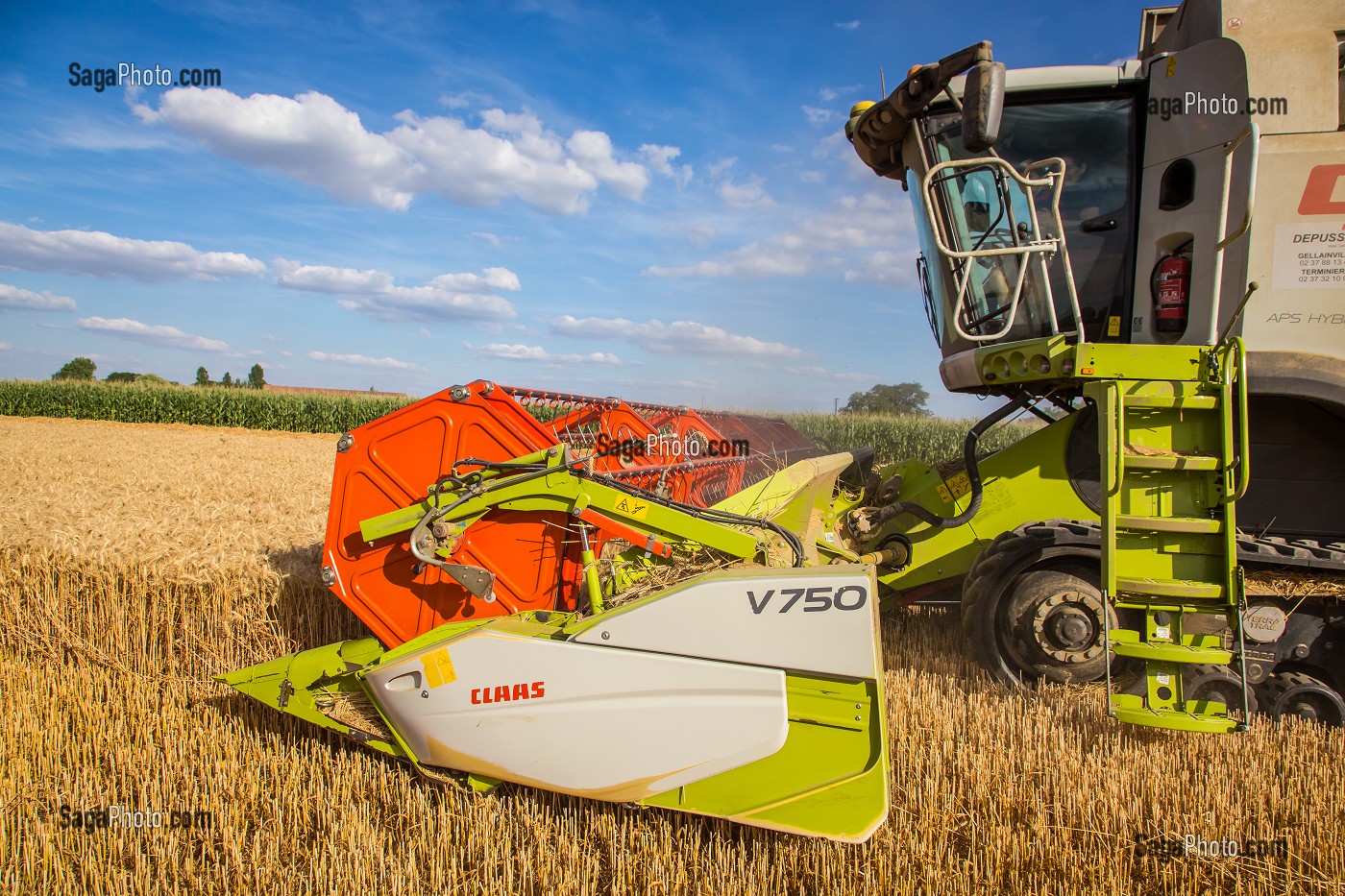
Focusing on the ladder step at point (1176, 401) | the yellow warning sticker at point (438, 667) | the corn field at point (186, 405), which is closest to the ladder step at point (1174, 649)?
the ladder step at point (1176, 401)

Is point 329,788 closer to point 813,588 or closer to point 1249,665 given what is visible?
point 813,588

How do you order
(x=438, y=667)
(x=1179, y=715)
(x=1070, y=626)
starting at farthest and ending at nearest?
(x=1070, y=626), (x=1179, y=715), (x=438, y=667)

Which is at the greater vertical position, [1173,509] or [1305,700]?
[1173,509]

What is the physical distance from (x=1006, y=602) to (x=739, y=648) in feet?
6.17

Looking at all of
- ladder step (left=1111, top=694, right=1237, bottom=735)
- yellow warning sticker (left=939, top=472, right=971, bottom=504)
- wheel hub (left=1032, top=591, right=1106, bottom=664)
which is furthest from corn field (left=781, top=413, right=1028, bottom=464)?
ladder step (left=1111, top=694, right=1237, bottom=735)

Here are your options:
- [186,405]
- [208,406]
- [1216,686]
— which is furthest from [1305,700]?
[186,405]

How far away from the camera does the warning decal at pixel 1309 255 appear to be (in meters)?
3.16

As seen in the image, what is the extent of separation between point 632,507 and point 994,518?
222 cm

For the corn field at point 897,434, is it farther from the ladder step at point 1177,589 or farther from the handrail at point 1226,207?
the ladder step at point 1177,589

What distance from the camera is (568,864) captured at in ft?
8.05

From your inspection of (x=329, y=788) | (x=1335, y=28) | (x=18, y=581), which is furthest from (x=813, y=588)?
(x=18, y=581)

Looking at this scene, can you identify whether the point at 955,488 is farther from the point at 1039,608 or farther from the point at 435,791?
the point at 435,791

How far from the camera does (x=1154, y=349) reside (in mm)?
2980

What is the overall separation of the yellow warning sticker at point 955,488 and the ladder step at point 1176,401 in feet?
4.03
